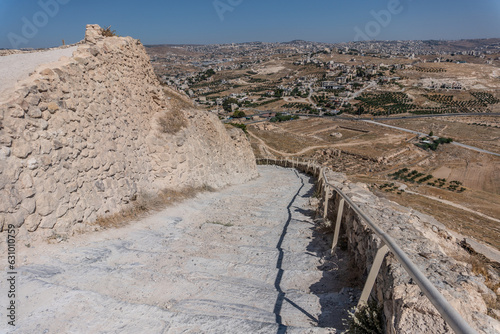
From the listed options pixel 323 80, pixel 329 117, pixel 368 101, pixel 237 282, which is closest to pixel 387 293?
pixel 237 282

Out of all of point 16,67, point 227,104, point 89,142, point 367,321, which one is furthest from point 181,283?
point 227,104

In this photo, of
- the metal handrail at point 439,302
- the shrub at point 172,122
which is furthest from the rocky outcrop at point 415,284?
the shrub at point 172,122

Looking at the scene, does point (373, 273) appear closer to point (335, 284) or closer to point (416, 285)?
point (416, 285)

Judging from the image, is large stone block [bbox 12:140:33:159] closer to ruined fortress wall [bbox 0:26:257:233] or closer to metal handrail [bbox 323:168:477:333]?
ruined fortress wall [bbox 0:26:257:233]

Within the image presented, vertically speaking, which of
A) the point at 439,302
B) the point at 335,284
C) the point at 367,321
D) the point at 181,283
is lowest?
the point at 335,284

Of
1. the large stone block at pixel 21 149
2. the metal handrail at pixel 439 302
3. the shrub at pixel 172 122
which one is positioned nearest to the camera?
the metal handrail at pixel 439 302

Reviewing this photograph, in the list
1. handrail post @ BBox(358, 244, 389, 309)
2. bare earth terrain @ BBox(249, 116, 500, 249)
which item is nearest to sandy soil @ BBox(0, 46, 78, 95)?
handrail post @ BBox(358, 244, 389, 309)

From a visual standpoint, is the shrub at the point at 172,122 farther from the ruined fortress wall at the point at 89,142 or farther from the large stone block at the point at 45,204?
the large stone block at the point at 45,204
